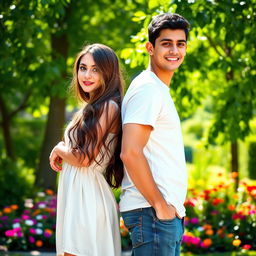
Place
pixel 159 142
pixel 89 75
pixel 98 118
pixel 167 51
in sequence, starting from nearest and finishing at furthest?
1. pixel 159 142
2. pixel 167 51
3. pixel 98 118
4. pixel 89 75

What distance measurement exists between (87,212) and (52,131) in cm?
614

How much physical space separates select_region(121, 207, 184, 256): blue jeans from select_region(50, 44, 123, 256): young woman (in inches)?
17.3

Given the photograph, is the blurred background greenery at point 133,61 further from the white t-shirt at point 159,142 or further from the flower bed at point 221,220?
the white t-shirt at point 159,142

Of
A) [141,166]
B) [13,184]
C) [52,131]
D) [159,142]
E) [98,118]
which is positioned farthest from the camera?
[52,131]

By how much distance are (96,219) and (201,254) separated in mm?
3166

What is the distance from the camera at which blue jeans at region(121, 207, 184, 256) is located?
106 inches

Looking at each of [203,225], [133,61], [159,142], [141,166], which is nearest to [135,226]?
[141,166]

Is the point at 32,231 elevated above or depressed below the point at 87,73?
below

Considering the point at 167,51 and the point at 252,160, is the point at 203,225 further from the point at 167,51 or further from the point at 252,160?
the point at 252,160

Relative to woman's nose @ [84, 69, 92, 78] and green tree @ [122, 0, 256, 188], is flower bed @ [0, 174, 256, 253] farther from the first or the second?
woman's nose @ [84, 69, 92, 78]

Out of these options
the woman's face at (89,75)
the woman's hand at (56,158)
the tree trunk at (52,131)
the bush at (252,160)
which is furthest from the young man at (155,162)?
the bush at (252,160)

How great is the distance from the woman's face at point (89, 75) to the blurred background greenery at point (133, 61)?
1.64 feet

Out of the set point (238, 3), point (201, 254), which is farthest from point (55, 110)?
point (238, 3)

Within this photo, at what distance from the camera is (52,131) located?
9.15 m
